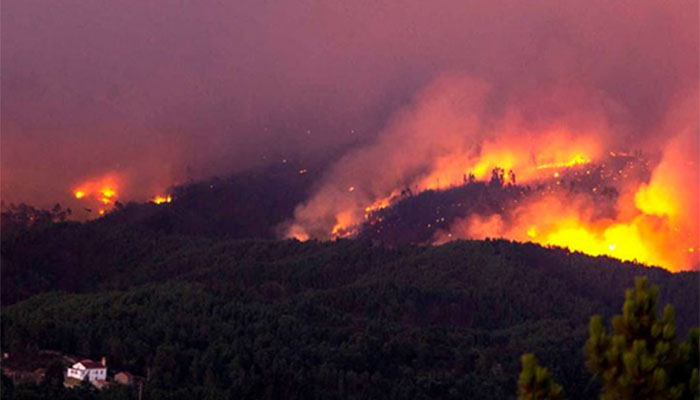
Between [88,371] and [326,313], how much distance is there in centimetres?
1766

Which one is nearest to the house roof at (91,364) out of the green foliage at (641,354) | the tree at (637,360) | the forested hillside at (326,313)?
the forested hillside at (326,313)

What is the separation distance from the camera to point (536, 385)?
526 inches

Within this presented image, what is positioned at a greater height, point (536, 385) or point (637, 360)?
point (637, 360)

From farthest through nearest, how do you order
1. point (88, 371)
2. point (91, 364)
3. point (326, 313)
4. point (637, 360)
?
point (326, 313) → point (91, 364) → point (88, 371) → point (637, 360)

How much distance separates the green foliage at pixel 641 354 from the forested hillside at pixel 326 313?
23837 millimetres

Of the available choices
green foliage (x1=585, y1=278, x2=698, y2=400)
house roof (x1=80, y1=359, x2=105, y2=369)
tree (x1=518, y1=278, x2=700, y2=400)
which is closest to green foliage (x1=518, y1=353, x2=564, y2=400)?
tree (x1=518, y1=278, x2=700, y2=400)

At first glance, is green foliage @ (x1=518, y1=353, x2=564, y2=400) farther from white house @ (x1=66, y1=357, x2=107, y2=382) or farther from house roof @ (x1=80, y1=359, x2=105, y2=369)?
house roof @ (x1=80, y1=359, x2=105, y2=369)

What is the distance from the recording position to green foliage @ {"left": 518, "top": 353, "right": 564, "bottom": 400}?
1323 centimetres

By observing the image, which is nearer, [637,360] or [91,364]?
[637,360]

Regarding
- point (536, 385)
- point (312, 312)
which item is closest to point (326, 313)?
point (312, 312)

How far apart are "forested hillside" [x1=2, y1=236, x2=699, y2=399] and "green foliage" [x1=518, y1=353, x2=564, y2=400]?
2378cm

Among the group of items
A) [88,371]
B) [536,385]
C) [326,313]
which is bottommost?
[536,385]

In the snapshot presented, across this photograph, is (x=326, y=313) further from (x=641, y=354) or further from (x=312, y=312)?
(x=641, y=354)

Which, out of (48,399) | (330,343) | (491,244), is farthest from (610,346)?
(491,244)
